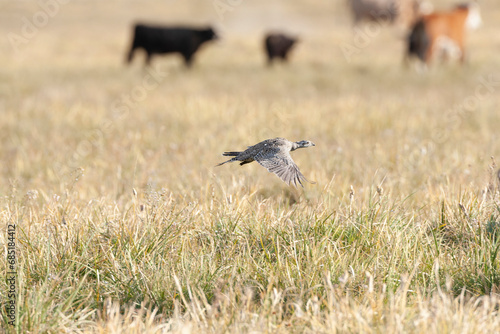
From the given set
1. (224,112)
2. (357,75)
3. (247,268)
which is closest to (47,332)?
(247,268)

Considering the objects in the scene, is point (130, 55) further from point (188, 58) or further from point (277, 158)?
point (277, 158)

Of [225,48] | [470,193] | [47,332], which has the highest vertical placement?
[225,48]

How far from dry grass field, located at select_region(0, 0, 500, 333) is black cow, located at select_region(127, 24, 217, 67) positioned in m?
3.41

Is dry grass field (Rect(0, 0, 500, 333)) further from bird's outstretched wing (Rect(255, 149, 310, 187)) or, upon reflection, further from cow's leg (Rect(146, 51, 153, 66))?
cow's leg (Rect(146, 51, 153, 66))

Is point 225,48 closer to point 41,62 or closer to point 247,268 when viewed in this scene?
point 41,62

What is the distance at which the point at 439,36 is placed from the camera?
13227 millimetres

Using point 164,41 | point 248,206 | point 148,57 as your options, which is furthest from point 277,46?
point 248,206

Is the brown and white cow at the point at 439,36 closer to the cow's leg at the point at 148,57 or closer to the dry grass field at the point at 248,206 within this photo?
the dry grass field at the point at 248,206

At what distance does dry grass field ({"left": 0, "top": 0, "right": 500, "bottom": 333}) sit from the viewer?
2.19 meters

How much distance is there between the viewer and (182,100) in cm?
870

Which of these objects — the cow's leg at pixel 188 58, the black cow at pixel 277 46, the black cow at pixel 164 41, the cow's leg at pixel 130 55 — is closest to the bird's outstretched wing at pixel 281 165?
the cow's leg at pixel 188 58

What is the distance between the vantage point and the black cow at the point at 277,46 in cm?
1591

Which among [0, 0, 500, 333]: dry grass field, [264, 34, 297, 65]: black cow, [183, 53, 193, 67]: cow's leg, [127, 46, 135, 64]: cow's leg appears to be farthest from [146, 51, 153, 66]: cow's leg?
[0, 0, 500, 333]: dry grass field

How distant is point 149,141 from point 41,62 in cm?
1020
